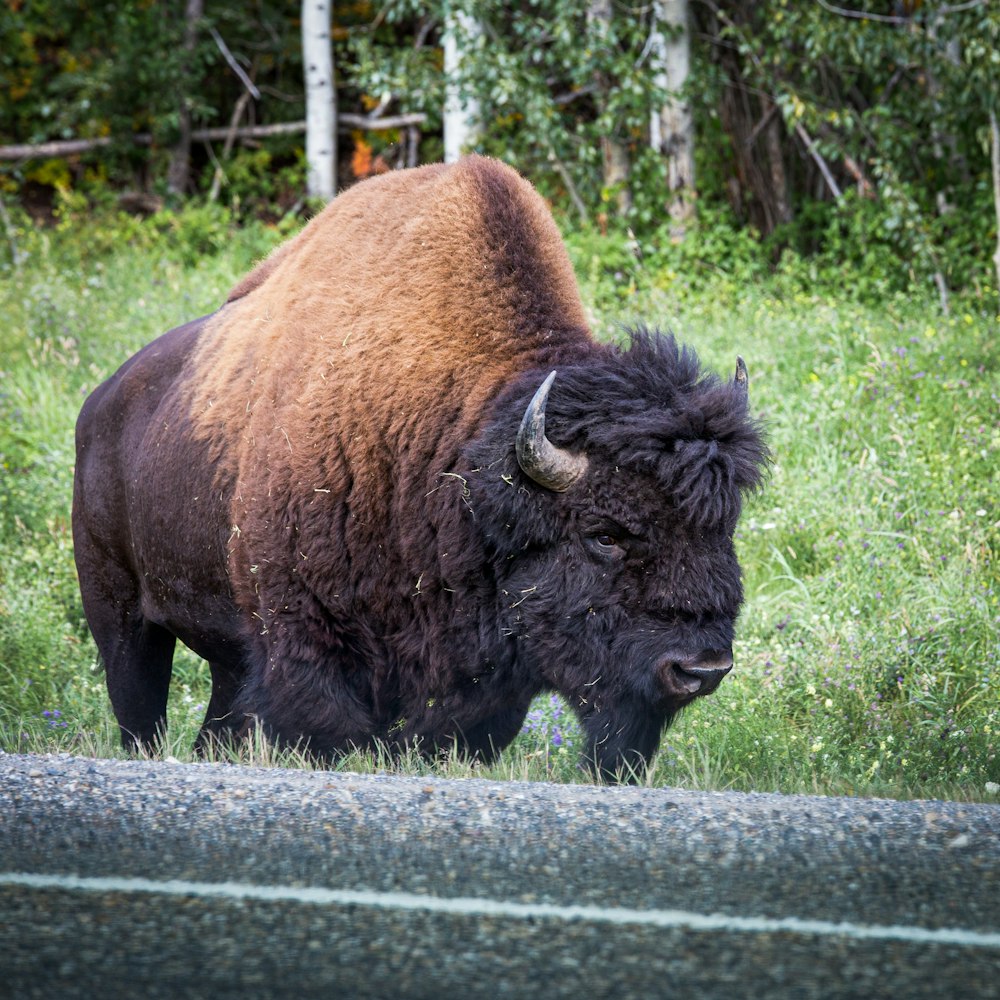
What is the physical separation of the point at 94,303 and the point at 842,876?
11.0 metres

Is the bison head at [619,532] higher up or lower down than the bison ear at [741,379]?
lower down

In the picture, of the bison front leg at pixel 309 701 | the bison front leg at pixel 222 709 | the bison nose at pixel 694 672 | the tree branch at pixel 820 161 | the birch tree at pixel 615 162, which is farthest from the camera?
the birch tree at pixel 615 162

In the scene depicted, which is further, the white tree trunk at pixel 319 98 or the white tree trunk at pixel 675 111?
the white tree trunk at pixel 319 98

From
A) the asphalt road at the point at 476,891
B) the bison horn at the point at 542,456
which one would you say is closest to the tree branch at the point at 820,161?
the bison horn at the point at 542,456

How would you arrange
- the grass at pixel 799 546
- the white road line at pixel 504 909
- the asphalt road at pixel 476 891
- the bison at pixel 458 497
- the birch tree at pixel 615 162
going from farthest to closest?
the birch tree at pixel 615 162
the grass at pixel 799 546
the bison at pixel 458 497
the white road line at pixel 504 909
the asphalt road at pixel 476 891

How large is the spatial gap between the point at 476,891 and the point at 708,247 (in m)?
10.5

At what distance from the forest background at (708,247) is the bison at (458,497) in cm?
61

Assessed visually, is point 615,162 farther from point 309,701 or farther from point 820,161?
point 309,701

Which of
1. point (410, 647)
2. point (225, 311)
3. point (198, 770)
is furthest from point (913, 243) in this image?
point (198, 770)

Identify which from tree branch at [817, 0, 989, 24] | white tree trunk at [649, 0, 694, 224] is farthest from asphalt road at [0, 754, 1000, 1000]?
white tree trunk at [649, 0, 694, 224]

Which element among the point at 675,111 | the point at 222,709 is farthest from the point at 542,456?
the point at 675,111

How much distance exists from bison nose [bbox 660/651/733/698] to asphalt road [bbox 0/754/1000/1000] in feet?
1.66

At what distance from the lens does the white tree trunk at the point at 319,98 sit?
14297 mm

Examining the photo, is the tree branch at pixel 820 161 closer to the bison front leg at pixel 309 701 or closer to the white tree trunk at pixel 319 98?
the white tree trunk at pixel 319 98
